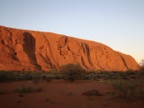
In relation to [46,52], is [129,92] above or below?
below

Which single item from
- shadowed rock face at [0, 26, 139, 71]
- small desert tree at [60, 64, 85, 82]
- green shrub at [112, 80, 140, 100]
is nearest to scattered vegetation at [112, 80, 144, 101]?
green shrub at [112, 80, 140, 100]

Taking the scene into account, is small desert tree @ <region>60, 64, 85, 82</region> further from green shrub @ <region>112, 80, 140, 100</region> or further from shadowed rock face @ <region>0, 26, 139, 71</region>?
shadowed rock face @ <region>0, 26, 139, 71</region>

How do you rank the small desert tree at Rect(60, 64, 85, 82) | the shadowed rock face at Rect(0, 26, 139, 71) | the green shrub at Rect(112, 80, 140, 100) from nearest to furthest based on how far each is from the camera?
the green shrub at Rect(112, 80, 140, 100)
the small desert tree at Rect(60, 64, 85, 82)
the shadowed rock face at Rect(0, 26, 139, 71)

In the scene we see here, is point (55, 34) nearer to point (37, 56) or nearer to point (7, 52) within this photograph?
point (37, 56)

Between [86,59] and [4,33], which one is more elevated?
[4,33]

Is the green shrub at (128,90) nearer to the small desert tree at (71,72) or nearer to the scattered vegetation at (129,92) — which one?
the scattered vegetation at (129,92)

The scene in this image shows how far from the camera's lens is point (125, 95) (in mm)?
9406

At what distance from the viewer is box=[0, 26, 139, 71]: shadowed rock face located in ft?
137

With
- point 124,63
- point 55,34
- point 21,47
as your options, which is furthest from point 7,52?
point 124,63

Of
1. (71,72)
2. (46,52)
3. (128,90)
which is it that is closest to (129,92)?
(128,90)

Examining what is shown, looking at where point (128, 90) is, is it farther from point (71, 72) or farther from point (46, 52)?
point (46, 52)

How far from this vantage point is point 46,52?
50.0 metres

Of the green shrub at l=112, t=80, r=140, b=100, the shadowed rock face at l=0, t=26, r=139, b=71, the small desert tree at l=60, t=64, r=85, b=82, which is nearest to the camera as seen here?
the green shrub at l=112, t=80, r=140, b=100

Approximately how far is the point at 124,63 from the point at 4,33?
44.2m
